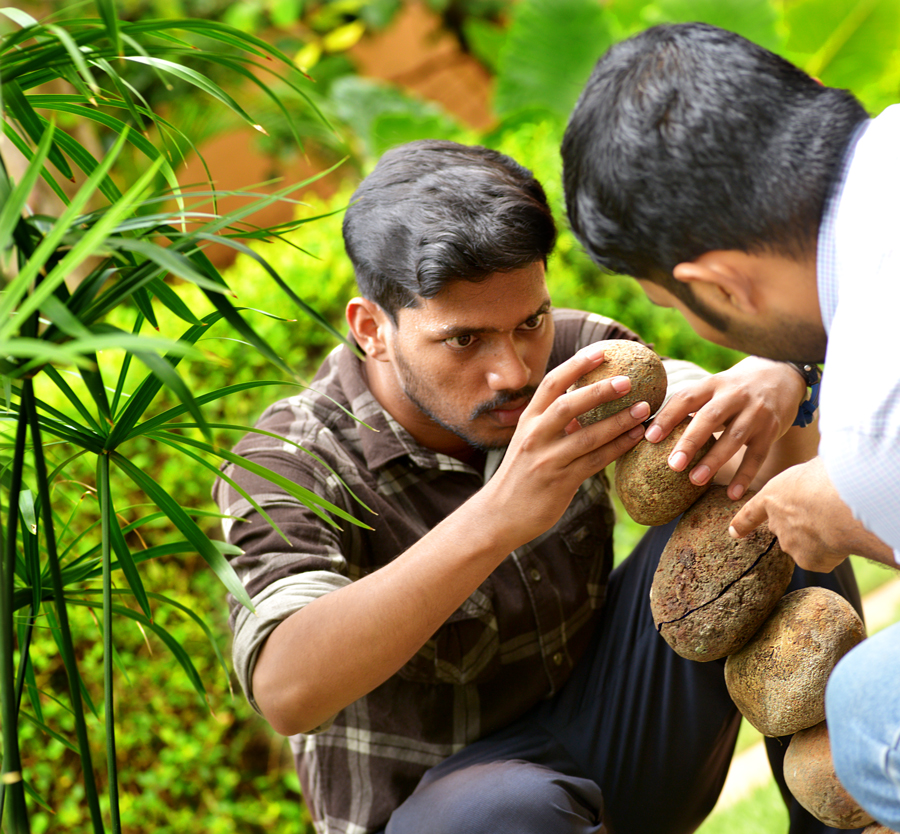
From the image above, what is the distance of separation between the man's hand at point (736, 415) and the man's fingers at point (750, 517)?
106 millimetres

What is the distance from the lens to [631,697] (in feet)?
6.23

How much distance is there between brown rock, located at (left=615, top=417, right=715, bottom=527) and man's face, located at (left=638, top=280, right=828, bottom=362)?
214mm

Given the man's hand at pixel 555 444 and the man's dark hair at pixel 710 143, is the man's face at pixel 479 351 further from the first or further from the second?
the man's dark hair at pixel 710 143

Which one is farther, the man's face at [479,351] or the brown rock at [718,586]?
the man's face at [479,351]

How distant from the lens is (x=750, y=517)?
56.6 inches

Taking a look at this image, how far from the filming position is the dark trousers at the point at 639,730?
1854 millimetres

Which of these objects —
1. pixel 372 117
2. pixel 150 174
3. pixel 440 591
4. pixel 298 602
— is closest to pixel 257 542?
pixel 298 602

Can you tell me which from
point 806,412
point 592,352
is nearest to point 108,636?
point 592,352

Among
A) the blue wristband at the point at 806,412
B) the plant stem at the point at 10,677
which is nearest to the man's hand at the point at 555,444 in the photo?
the blue wristband at the point at 806,412

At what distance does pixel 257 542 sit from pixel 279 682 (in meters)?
0.29

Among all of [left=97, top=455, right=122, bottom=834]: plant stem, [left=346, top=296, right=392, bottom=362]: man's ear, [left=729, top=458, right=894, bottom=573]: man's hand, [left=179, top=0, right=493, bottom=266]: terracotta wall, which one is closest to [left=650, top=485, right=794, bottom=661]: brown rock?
[left=729, top=458, right=894, bottom=573]: man's hand

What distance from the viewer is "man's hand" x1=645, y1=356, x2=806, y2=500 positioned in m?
1.53

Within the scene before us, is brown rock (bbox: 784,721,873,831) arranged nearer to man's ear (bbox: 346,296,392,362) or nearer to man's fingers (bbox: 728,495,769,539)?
man's fingers (bbox: 728,495,769,539)

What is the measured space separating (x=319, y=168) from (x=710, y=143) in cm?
588
